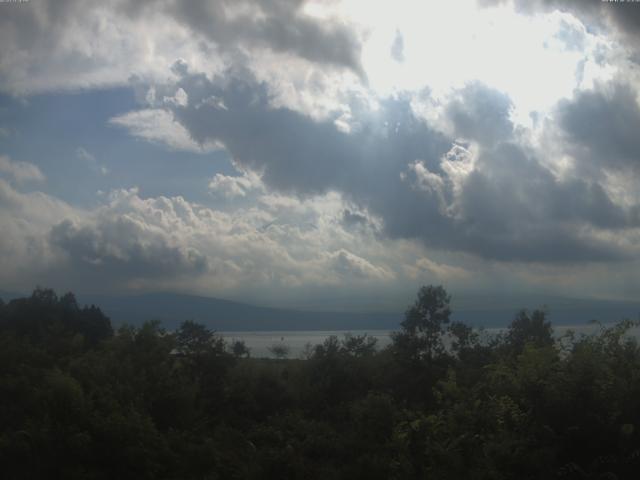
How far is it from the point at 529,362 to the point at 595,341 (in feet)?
7.58

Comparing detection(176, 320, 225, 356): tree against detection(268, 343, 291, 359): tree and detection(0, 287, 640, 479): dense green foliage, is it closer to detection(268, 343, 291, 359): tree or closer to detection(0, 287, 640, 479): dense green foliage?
detection(0, 287, 640, 479): dense green foliage

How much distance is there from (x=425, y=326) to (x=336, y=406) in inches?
318

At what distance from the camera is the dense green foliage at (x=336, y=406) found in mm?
16031

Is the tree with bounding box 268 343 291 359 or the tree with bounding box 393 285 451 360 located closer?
the tree with bounding box 393 285 451 360

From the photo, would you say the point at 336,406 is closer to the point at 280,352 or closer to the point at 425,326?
the point at 425,326

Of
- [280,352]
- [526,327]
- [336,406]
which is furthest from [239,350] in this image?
[280,352]

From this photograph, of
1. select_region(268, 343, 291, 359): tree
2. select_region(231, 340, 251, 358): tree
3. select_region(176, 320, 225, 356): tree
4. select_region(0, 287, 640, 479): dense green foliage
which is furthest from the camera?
select_region(268, 343, 291, 359): tree

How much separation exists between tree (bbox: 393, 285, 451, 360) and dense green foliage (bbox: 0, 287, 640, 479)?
0.08 metres

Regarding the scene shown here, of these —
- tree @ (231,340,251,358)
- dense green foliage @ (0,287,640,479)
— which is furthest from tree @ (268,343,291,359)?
dense green foliage @ (0,287,640,479)

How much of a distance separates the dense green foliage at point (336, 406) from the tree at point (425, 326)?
77mm

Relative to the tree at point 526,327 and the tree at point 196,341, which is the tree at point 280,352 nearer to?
the tree at point 196,341

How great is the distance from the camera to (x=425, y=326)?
4119 cm

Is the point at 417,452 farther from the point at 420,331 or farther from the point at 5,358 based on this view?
the point at 5,358

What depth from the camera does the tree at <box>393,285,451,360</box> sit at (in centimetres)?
4053
